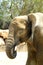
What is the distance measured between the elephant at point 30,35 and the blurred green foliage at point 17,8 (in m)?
12.9

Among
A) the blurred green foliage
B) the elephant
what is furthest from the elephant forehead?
the blurred green foliage

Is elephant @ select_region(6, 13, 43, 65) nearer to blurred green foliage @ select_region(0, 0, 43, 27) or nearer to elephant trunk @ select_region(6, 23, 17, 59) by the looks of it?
elephant trunk @ select_region(6, 23, 17, 59)

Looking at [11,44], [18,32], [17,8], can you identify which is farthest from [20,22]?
[17,8]

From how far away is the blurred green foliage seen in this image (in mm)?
15352

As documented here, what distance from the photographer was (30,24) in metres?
2.17

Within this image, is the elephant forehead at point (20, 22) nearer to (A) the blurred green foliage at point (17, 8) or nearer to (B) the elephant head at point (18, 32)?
(B) the elephant head at point (18, 32)

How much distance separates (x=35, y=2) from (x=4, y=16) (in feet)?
7.22

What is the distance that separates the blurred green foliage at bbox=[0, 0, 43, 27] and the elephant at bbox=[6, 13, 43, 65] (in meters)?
12.9

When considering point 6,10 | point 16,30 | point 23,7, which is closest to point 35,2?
point 23,7

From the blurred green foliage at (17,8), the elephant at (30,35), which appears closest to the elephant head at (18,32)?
the elephant at (30,35)

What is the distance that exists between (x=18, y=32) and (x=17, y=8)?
13749mm

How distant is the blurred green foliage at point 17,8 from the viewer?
1535cm

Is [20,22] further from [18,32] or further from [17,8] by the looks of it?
[17,8]

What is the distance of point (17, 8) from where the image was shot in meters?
15.9
